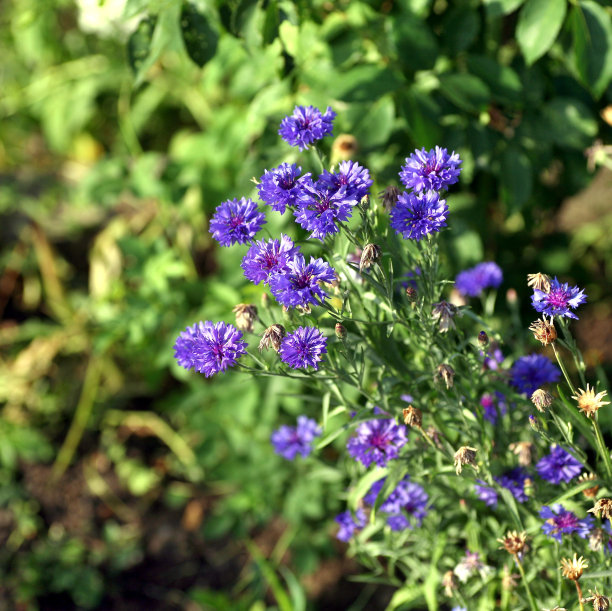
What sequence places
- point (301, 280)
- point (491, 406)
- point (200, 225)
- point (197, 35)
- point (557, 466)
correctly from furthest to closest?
1. point (200, 225)
2. point (197, 35)
3. point (491, 406)
4. point (557, 466)
5. point (301, 280)

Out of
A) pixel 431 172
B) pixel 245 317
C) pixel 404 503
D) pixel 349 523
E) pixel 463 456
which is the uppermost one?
pixel 431 172

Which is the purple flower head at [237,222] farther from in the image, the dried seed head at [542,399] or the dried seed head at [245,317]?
the dried seed head at [542,399]

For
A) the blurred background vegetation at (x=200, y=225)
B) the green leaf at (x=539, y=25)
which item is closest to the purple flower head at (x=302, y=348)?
the blurred background vegetation at (x=200, y=225)

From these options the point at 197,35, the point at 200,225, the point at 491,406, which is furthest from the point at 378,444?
the point at 200,225

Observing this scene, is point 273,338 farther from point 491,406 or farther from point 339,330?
point 491,406

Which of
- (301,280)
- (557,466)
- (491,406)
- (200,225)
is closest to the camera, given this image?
(301,280)

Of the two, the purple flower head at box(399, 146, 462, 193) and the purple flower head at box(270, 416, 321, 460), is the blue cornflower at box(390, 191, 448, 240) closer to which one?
the purple flower head at box(399, 146, 462, 193)
